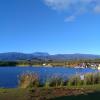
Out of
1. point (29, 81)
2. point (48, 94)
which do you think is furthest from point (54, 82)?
point (48, 94)

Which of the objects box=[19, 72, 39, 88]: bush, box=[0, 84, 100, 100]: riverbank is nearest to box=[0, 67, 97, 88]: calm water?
box=[19, 72, 39, 88]: bush

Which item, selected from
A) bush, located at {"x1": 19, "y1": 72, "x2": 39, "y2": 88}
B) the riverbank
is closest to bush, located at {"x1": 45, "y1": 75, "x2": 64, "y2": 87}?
bush, located at {"x1": 19, "y1": 72, "x2": 39, "y2": 88}

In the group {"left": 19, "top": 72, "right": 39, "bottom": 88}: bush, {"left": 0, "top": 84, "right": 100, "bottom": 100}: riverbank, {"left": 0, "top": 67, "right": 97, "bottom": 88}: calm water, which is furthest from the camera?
{"left": 0, "top": 67, "right": 97, "bottom": 88}: calm water

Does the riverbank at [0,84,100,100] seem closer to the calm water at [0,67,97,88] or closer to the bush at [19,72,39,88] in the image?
the bush at [19,72,39,88]

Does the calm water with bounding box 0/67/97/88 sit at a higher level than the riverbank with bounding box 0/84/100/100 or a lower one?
higher

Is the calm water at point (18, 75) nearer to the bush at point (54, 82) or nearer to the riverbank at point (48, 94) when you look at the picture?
the bush at point (54, 82)

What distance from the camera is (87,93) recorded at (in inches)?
789

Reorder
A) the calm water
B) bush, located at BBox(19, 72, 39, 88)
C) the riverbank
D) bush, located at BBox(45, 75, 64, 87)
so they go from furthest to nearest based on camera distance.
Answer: the calm water → bush, located at BBox(45, 75, 64, 87) → bush, located at BBox(19, 72, 39, 88) → the riverbank

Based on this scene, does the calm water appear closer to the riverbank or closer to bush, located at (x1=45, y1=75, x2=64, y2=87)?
bush, located at (x1=45, y1=75, x2=64, y2=87)

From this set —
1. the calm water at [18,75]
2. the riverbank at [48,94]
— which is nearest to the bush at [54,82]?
the calm water at [18,75]

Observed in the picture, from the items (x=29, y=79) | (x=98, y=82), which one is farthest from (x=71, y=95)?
(x=98, y=82)

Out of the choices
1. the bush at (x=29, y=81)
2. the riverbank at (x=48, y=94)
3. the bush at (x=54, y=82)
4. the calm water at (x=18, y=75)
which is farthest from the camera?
the calm water at (x=18, y=75)

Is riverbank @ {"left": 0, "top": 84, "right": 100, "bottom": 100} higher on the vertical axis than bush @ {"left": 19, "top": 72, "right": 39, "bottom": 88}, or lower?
lower

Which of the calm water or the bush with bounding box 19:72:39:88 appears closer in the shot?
the bush with bounding box 19:72:39:88
